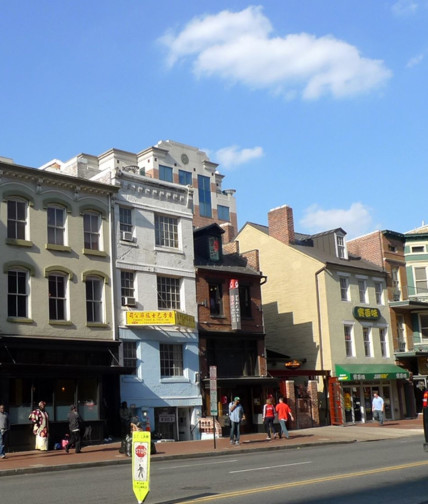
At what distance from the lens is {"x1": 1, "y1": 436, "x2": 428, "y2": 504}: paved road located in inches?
456

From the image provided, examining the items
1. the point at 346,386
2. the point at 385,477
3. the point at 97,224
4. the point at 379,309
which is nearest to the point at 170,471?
the point at 385,477

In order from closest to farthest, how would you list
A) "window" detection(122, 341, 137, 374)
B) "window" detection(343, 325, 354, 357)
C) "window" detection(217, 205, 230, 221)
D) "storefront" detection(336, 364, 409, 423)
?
"window" detection(122, 341, 137, 374) → "storefront" detection(336, 364, 409, 423) → "window" detection(343, 325, 354, 357) → "window" detection(217, 205, 230, 221)

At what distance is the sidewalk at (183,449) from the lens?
20195mm

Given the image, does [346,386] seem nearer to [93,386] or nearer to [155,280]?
[155,280]

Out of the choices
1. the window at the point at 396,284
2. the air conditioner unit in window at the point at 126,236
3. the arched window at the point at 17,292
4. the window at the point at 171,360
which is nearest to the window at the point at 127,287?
the air conditioner unit in window at the point at 126,236

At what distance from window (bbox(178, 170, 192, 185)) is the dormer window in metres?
28.9

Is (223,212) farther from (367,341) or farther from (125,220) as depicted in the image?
(125,220)

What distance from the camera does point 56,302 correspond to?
2834 centimetres

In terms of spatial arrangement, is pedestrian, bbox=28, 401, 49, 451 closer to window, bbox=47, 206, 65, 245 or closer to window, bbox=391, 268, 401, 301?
window, bbox=47, 206, 65, 245

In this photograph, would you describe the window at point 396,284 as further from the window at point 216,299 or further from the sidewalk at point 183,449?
the window at point 216,299

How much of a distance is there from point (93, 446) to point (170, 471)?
34.7 ft

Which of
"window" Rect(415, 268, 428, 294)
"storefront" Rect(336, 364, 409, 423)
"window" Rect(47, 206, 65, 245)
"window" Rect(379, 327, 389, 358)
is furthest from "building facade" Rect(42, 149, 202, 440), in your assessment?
"window" Rect(415, 268, 428, 294)

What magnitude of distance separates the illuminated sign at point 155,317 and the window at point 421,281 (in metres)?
21.2

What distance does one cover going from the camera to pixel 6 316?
2647 cm
